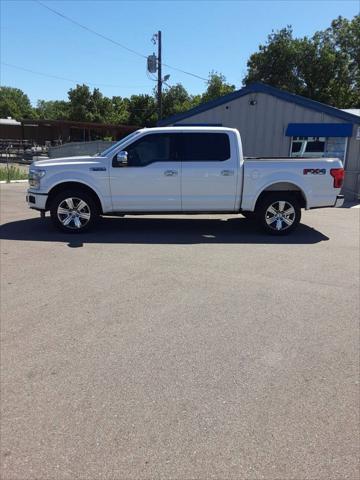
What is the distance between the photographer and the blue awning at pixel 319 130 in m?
16.3

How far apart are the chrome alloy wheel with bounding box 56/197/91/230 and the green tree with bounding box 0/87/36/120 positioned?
69.8m

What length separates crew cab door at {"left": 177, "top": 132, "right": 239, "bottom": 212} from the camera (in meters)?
7.78

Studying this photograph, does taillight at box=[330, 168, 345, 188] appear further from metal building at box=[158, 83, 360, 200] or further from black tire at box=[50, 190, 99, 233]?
metal building at box=[158, 83, 360, 200]

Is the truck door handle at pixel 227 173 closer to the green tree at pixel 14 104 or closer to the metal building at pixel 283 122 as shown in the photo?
the metal building at pixel 283 122

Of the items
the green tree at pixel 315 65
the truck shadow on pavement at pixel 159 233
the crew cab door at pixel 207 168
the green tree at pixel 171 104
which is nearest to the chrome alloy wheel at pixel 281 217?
the truck shadow on pavement at pixel 159 233

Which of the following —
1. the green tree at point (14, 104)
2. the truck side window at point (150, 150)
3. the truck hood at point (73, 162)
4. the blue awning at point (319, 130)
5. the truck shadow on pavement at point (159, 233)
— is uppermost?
the green tree at point (14, 104)

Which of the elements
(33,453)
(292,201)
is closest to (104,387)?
(33,453)

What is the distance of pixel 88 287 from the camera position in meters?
4.97

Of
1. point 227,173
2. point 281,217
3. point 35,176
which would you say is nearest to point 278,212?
point 281,217

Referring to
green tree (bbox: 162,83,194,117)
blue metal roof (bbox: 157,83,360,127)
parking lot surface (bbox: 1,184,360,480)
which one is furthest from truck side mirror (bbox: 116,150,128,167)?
green tree (bbox: 162,83,194,117)

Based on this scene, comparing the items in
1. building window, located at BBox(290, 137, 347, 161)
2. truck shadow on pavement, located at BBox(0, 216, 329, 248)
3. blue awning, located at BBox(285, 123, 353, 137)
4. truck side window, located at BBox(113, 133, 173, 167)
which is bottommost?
truck shadow on pavement, located at BBox(0, 216, 329, 248)

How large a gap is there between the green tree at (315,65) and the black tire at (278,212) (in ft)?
131

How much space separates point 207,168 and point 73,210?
2.65m

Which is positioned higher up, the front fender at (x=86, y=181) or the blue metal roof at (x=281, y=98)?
the blue metal roof at (x=281, y=98)
